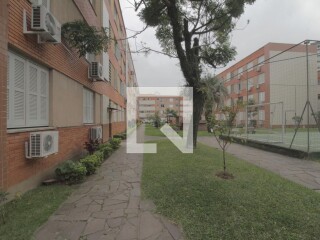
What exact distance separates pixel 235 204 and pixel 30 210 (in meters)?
3.41

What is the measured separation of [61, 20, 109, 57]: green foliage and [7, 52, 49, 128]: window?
1.39m

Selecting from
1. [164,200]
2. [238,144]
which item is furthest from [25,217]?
[238,144]

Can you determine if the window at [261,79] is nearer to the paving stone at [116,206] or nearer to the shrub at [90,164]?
the shrub at [90,164]

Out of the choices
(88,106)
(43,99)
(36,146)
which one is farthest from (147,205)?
(88,106)

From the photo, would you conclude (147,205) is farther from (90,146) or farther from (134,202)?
(90,146)

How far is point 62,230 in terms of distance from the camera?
3324 mm

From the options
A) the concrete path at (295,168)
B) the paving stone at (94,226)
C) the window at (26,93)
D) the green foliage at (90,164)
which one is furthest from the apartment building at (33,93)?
the concrete path at (295,168)

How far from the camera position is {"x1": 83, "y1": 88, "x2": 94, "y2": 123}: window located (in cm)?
934

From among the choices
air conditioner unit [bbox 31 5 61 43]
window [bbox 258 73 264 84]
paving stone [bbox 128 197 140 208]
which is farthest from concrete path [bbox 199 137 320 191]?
window [bbox 258 73 264 84]

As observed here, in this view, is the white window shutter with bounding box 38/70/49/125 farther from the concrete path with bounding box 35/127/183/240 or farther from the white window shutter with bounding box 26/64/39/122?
the concrete path with bounding box 35/127/183/240

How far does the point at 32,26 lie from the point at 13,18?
1.27ft

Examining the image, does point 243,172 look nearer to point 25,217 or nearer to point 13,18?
point 25,217

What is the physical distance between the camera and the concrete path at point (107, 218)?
3.22 metres

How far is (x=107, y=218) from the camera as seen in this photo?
3.75 meters
